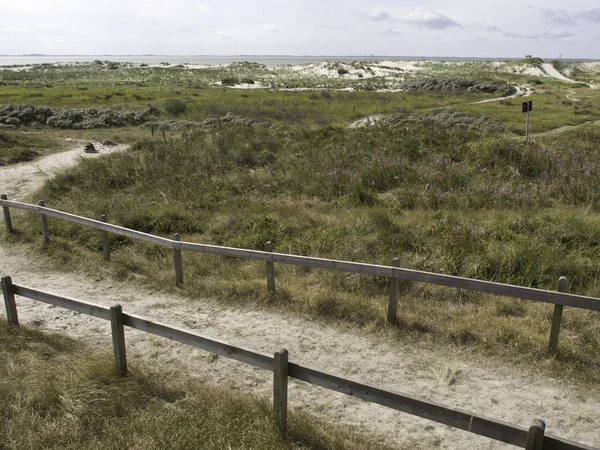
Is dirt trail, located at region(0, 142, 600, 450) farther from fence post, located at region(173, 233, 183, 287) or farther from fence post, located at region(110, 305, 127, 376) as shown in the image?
fence post, located at region(110, 305, 127, 376)

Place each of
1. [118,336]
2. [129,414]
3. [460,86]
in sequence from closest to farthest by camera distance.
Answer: [129,414] < [118,336] < [460,86]

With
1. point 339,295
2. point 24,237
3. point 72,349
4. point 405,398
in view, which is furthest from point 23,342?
point 24,237

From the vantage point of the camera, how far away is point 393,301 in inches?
269

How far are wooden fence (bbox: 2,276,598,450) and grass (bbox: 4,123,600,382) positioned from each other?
9.14 feet

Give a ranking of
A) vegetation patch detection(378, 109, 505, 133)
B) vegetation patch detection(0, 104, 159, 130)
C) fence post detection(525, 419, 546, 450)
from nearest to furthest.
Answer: fence post detection(525, 419, 546, 450) < vegetation patch detection(378, 109, 505, 133) < vegetation patch detection(0, 104, 159, 130)

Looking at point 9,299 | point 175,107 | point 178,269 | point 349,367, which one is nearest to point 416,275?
point 349,367

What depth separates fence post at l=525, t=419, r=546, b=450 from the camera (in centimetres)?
320

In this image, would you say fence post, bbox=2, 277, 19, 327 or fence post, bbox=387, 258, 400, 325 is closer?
fence post, bbox=2, 277, 19, 327

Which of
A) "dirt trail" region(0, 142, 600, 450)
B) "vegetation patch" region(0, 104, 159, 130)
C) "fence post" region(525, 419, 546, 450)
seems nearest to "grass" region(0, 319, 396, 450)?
"dirt trail" region(0, 142, 600, 450)

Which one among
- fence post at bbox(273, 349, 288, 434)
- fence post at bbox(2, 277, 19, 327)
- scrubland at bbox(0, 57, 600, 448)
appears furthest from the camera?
scrubland at bbox(0, 57, 600, 448)

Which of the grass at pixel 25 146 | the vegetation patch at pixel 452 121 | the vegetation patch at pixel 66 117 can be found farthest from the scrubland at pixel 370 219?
the vegetation patch at pixel 66 117

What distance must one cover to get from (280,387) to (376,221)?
6.53 m

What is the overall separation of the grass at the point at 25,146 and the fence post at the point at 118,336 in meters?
17.1

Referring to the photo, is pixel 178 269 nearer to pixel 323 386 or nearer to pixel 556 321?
pixel 323 386
